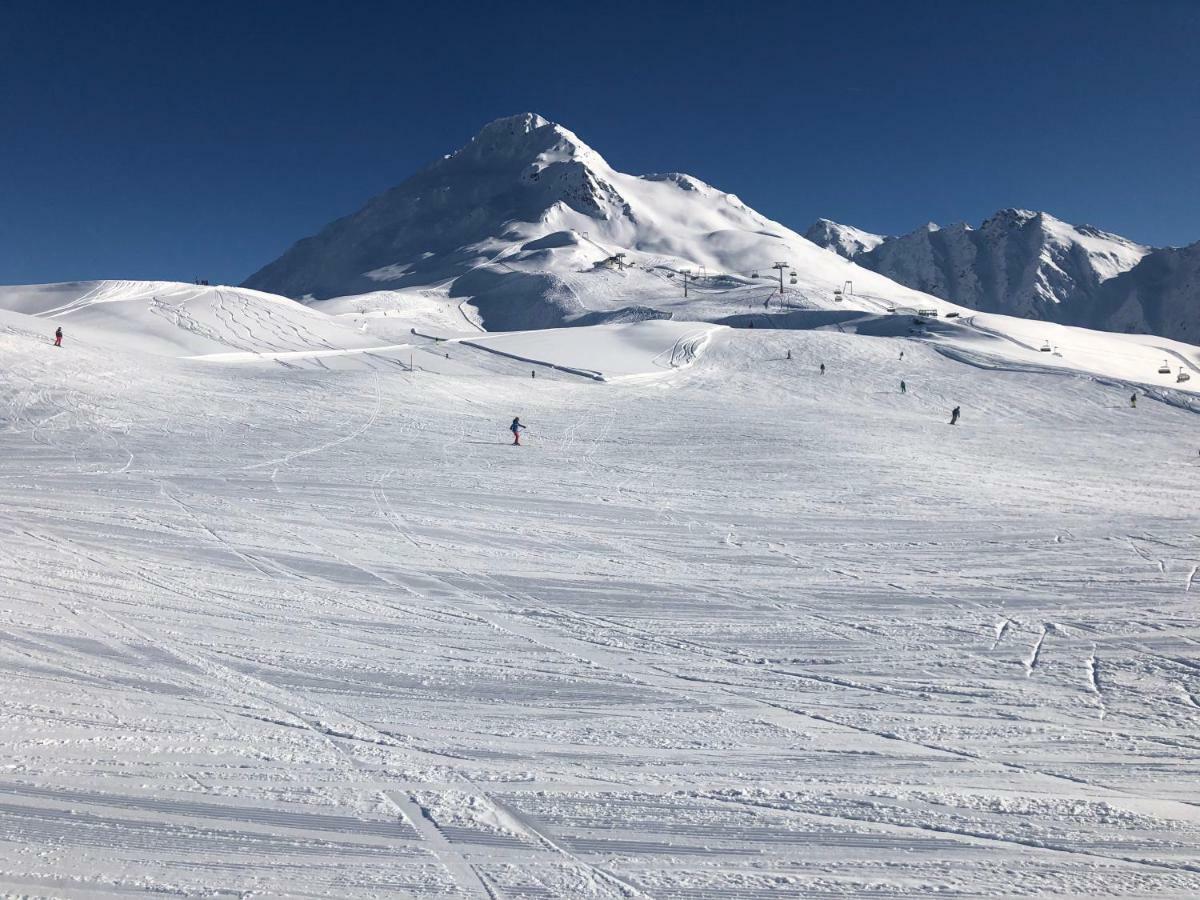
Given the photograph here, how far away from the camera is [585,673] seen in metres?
6.38

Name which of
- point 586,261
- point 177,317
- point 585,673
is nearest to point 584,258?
point 586,261

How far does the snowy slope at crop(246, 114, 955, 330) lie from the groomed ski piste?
6262cm

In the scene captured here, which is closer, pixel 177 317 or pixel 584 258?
pixel 177 317

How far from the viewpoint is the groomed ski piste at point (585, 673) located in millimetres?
4094

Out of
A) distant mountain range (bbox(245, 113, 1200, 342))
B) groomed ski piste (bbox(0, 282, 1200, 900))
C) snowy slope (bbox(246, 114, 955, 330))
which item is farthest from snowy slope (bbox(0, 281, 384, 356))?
distant mountain range (bbox(245, 113, 1200, 342))

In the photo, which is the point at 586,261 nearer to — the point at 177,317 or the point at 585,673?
the point at 177,317

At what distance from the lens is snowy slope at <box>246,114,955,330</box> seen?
95062mm

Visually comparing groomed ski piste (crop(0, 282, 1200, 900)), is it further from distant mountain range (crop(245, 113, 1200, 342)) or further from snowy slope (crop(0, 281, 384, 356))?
distant mountain range (crop(245, 113, 1200, 342))

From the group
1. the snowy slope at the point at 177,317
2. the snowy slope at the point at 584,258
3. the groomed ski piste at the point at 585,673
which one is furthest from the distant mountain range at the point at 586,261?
the groomed ski piste at the point at 585,673

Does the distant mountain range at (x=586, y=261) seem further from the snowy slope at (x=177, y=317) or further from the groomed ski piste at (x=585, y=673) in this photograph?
the groomed ski piste at (x=585, y=673)

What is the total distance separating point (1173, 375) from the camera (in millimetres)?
47906

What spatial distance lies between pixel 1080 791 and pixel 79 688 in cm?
747

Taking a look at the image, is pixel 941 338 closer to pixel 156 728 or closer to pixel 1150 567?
pixel 1150 567

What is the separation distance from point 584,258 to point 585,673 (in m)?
125
